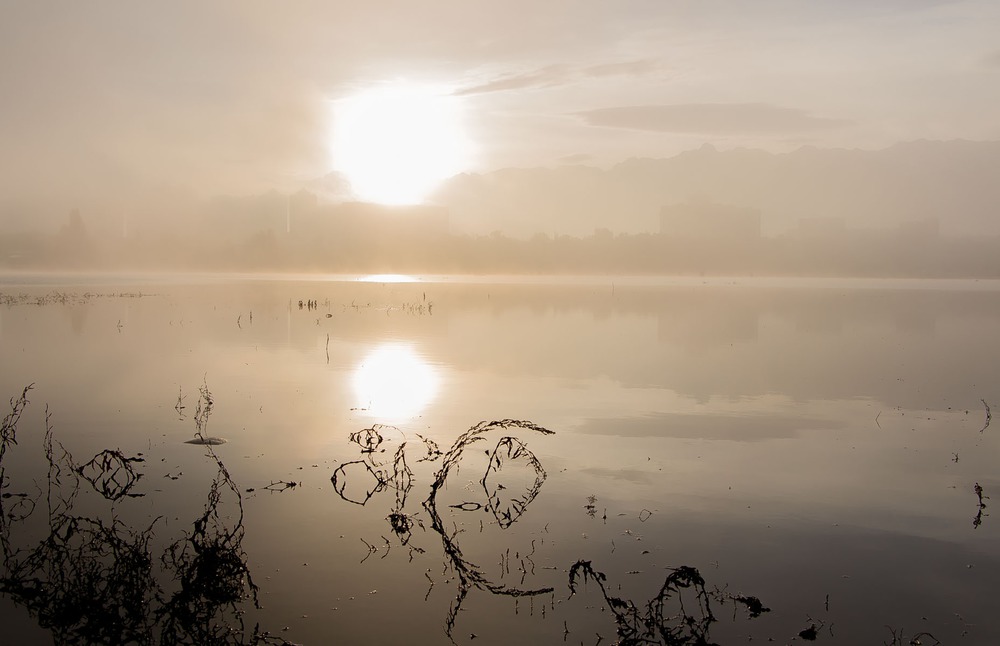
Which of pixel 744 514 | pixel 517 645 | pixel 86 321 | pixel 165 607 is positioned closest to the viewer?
pixel 517 645

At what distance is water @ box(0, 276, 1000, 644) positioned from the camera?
10.6 meters

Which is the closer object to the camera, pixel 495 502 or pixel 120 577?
pixel 120 577

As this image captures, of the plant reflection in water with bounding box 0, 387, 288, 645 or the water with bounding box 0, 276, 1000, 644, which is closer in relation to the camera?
the plant reflection in water with bounding box 0, 387, 288, 645

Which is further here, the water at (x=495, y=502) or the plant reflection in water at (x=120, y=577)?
the water at (x=495, y=502)

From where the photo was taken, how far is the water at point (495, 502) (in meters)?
10.6

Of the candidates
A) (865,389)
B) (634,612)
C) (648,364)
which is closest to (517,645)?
(634,612)

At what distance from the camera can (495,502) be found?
15.2 metres

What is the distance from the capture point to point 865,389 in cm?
2997

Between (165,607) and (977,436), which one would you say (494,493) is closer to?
(165,607)

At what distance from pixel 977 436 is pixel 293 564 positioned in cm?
1876

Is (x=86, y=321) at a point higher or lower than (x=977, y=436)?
higher

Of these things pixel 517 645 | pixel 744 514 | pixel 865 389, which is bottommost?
pixel 517 645

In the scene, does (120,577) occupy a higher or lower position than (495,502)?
lower

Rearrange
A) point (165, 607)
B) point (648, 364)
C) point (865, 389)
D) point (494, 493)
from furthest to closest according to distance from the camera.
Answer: point (648, 364) < point (865, 389) < point (494, 493) < point (165, 607)
